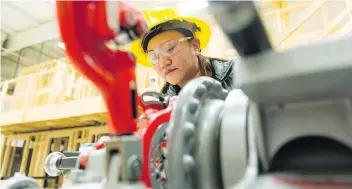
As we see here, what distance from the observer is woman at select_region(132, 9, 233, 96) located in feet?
4.20

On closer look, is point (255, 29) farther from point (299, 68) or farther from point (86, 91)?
point (86, 91)

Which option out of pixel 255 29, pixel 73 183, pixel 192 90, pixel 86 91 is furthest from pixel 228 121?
pixel 86 91

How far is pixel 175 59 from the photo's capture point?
1.30 metres

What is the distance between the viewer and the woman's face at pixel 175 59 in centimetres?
129

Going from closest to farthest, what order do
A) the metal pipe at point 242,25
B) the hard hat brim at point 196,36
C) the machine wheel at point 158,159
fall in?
1. the metal pipe at point 242,25
2. the machine wheel at point 158,159
3. the hard hat brim at point 196,36

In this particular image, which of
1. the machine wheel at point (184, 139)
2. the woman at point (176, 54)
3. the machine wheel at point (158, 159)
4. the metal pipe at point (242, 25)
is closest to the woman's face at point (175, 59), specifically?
the woman at point (176, 54)

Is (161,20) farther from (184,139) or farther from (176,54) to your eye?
(184,139)

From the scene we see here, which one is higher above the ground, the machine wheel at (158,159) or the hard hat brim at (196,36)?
the hard hat brim at (196,36)

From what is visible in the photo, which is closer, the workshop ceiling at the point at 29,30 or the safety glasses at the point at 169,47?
the safety glasses at the point at 169,47

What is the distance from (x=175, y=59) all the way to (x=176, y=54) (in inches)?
0.8

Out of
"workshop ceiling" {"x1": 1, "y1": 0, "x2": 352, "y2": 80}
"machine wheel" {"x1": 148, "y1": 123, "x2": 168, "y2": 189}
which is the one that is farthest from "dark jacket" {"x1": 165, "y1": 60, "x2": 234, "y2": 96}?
"workshop ceiling" {"x1": 1, "y1": 0, "x2": 352, "y2": 80}

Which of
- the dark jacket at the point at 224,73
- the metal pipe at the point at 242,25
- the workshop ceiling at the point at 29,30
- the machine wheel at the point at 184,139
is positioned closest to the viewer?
the metal pipe at the point at 242,25

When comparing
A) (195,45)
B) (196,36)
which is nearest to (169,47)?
(195,45)

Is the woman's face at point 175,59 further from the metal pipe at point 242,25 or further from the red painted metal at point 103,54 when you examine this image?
the metal pipe at point 242,25
